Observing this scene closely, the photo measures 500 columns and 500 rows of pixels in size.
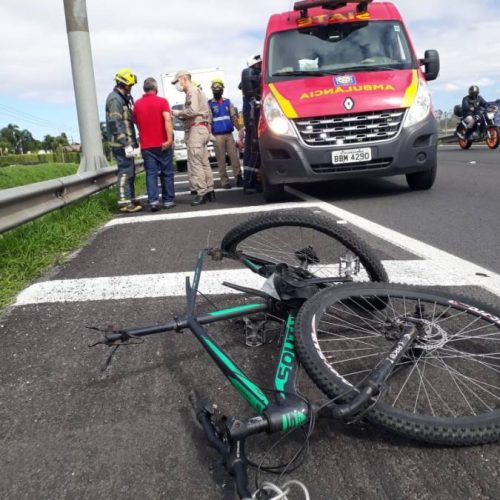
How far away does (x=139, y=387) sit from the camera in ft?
6.77

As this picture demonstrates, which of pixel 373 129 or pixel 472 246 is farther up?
pixel 373 129

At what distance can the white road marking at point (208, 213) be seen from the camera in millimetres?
6332

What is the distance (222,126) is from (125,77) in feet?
10.5

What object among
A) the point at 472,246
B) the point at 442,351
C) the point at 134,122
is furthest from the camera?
the point at 134,122

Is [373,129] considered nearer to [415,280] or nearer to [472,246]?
[472,246]

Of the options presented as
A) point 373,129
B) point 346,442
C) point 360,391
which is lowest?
point 346,442

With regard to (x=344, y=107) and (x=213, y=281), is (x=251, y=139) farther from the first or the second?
(x=213, y=281)

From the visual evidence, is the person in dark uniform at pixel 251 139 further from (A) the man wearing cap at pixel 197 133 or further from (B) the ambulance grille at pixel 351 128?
(B) the ambulance grille at pixel 351 128

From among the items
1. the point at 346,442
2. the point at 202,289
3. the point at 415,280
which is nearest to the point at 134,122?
the point at 202,289

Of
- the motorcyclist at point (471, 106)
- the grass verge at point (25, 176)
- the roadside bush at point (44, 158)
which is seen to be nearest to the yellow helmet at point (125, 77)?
the motorcyclist at point (471, 106)

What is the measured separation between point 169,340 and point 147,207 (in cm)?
528

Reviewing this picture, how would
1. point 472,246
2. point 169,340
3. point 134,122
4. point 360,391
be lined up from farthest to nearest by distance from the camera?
point 134,122 → point 472,246 → point 169,340 → point 360,391

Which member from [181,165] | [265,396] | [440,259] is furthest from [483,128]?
[265,396]

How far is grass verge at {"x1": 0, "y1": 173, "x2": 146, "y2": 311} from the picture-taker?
369cm
